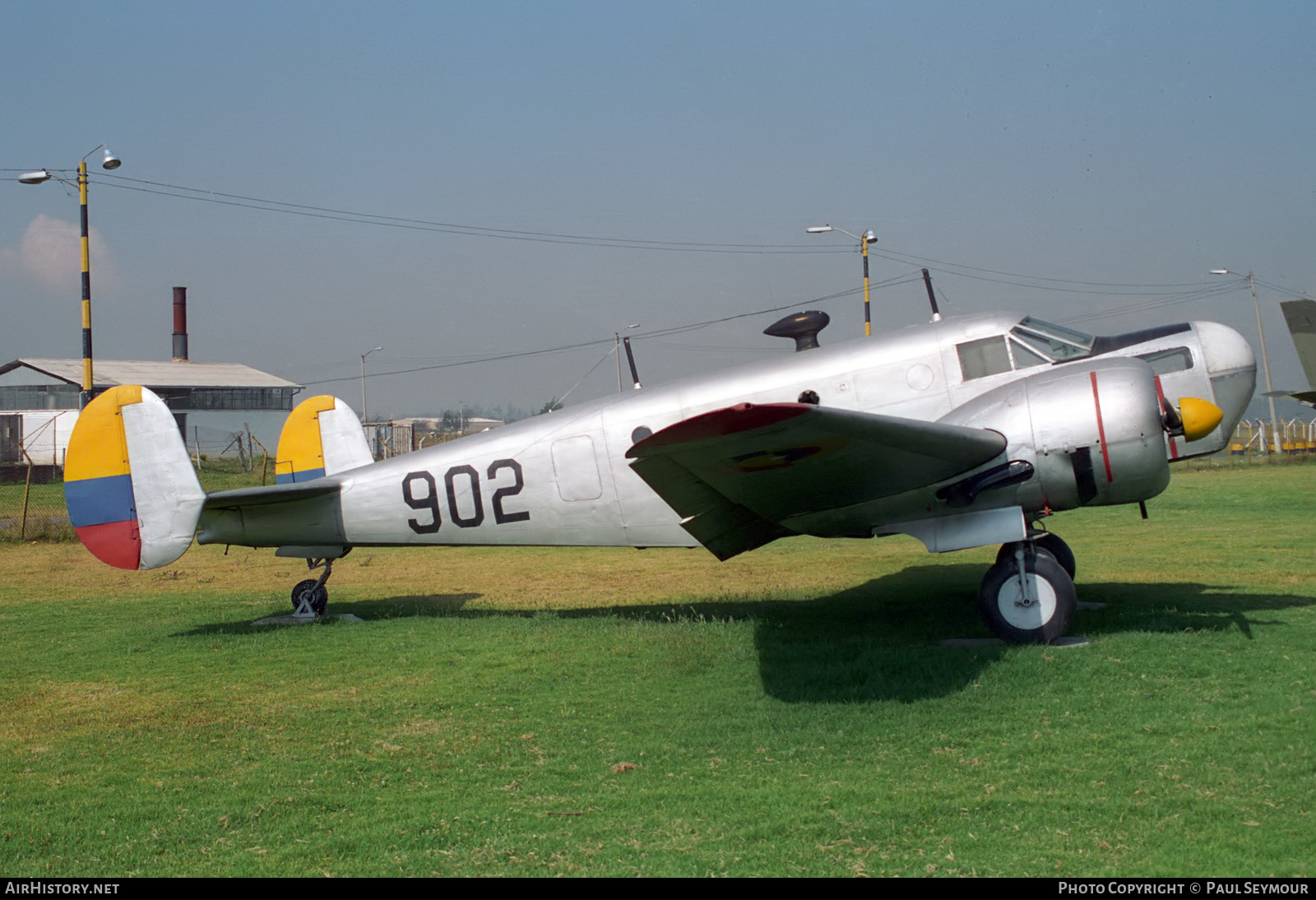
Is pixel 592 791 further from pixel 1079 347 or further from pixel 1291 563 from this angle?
pixel 1291 563

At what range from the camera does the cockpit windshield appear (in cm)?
884

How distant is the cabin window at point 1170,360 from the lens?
28.0 ft

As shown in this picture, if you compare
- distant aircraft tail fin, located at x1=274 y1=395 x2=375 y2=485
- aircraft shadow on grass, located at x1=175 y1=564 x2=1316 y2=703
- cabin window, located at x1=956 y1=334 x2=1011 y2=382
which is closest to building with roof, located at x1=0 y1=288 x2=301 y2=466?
distant aircraft tail fin, located at x1=274 y1=395 x2=375 y2=485

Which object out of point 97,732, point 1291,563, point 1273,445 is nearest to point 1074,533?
point 1291,563

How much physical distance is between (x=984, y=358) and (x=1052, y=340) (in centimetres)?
65

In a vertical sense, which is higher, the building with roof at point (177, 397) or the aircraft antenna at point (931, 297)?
the building with roof at point (177, 397)

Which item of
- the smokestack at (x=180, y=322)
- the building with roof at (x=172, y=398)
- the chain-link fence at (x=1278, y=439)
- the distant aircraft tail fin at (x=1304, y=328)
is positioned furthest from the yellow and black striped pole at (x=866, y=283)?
the smokestack at (x=180, y=322)

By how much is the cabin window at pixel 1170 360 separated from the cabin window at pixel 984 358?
3.78 feet

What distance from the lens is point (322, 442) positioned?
39.1ft

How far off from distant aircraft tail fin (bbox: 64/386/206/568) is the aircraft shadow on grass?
1.11 metres

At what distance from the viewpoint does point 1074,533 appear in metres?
16.1

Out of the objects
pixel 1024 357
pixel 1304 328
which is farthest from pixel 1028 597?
pixel 1304 328

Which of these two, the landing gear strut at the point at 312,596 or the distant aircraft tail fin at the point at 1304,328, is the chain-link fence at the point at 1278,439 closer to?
the distant aircraft tail fin at the point at 1304,328

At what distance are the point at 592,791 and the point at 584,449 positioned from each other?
16.0ft
